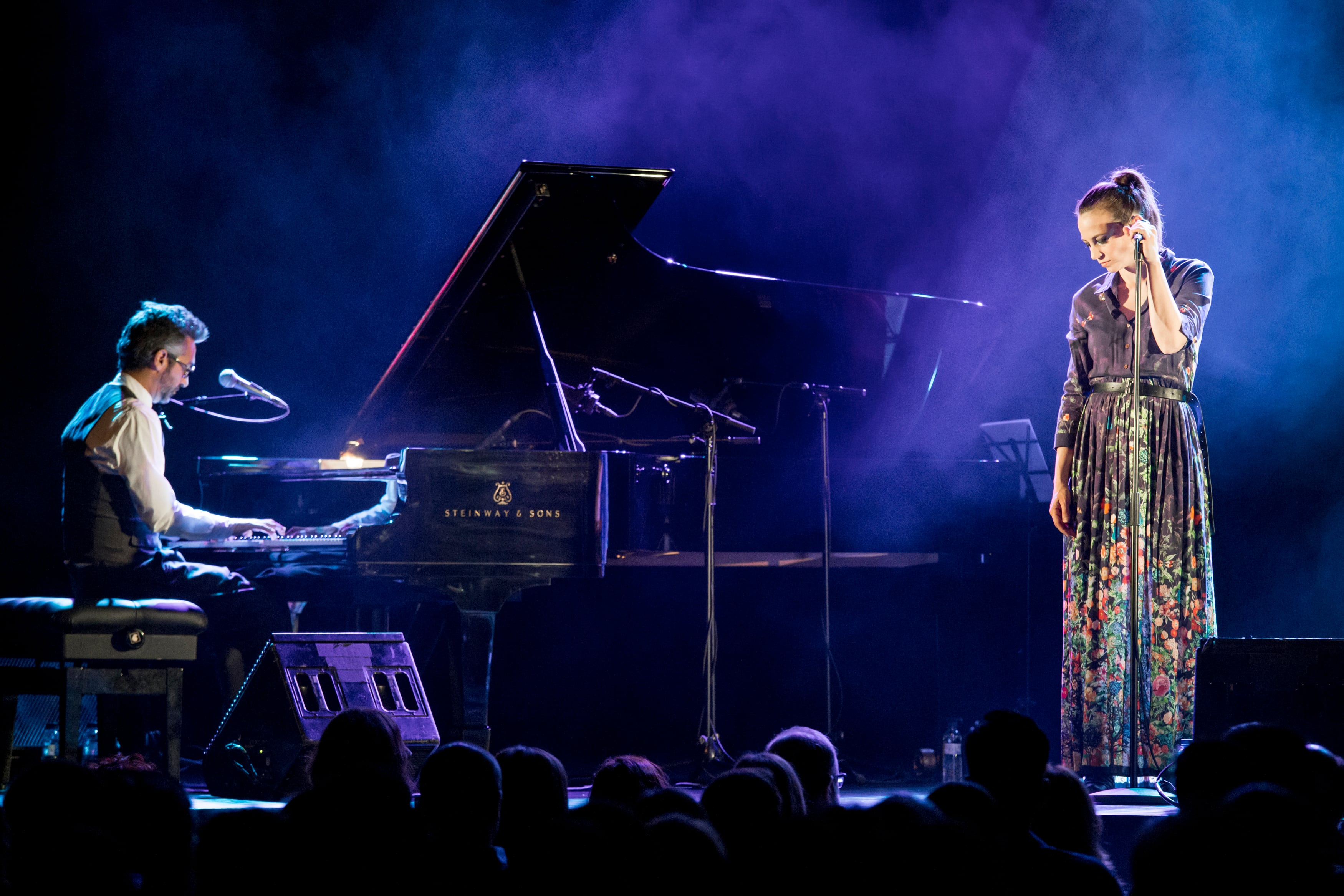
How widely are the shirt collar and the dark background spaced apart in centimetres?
131

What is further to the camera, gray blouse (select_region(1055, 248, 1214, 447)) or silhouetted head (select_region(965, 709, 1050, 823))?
gray blouse (select_region(1055, 248, 1214, 447))

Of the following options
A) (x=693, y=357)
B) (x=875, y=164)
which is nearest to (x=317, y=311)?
(x=693, y=357)

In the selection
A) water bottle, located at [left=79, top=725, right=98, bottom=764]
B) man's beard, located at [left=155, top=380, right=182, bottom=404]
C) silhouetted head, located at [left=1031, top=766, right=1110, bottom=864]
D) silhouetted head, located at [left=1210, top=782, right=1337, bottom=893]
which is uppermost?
man's beard, located at [left=155, top=380, right=182, bottom=404]

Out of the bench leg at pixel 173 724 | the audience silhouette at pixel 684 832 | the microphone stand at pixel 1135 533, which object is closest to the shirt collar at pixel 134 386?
the bench leg at pixel 173 724

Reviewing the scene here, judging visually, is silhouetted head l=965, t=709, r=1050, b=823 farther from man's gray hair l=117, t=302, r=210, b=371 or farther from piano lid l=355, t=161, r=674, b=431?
man's gray hair l=117, t=302, r=210, b=371

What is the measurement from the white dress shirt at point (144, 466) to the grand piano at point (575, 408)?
14 cm

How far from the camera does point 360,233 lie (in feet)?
21.8

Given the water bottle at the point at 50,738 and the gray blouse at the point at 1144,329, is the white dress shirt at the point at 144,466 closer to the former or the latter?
the water bottle at the point at 50,738

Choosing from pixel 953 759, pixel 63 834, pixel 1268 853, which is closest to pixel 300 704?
pixel 63 834

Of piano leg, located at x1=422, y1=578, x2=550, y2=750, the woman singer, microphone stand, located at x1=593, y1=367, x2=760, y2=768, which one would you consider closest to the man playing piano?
piano leg, located at x1=422, y1=578, x2=550, y2=750

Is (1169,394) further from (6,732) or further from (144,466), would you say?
(6,732)

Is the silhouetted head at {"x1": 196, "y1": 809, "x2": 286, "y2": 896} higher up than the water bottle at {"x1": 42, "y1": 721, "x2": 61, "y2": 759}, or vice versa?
the silhouetted head at {"x1": 196, "y1": 809, "x2": 286, "y2": 896}

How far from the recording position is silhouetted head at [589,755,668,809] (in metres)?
2.07

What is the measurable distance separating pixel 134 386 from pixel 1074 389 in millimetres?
3348
